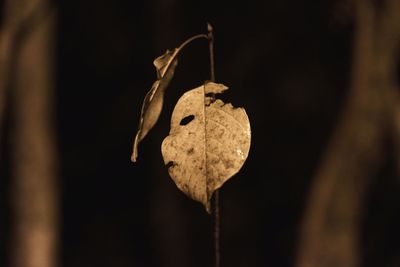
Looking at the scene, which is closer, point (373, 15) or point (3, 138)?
point (373, 15)

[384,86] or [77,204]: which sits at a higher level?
[384,86]

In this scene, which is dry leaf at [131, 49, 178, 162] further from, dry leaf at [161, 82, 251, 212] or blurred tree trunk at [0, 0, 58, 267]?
blurred tree trunk at [0, 0, 58, 267]

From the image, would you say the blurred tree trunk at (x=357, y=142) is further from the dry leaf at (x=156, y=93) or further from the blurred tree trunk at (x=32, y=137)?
the dry leaf at (x=156, y=93)

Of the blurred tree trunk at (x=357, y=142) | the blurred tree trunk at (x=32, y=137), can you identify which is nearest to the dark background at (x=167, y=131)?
the blurred tree trunk at (x=357, y=142)

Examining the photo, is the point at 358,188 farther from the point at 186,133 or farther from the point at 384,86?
the point at 186,133

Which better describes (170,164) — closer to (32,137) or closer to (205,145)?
(205,145)

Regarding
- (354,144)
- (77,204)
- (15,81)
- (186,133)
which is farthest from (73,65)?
(186,133)

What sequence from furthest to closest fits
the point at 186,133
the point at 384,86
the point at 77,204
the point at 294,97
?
the point at 77,204 < the point at 294,97 < the point at 384,86 < the point at 186,133
